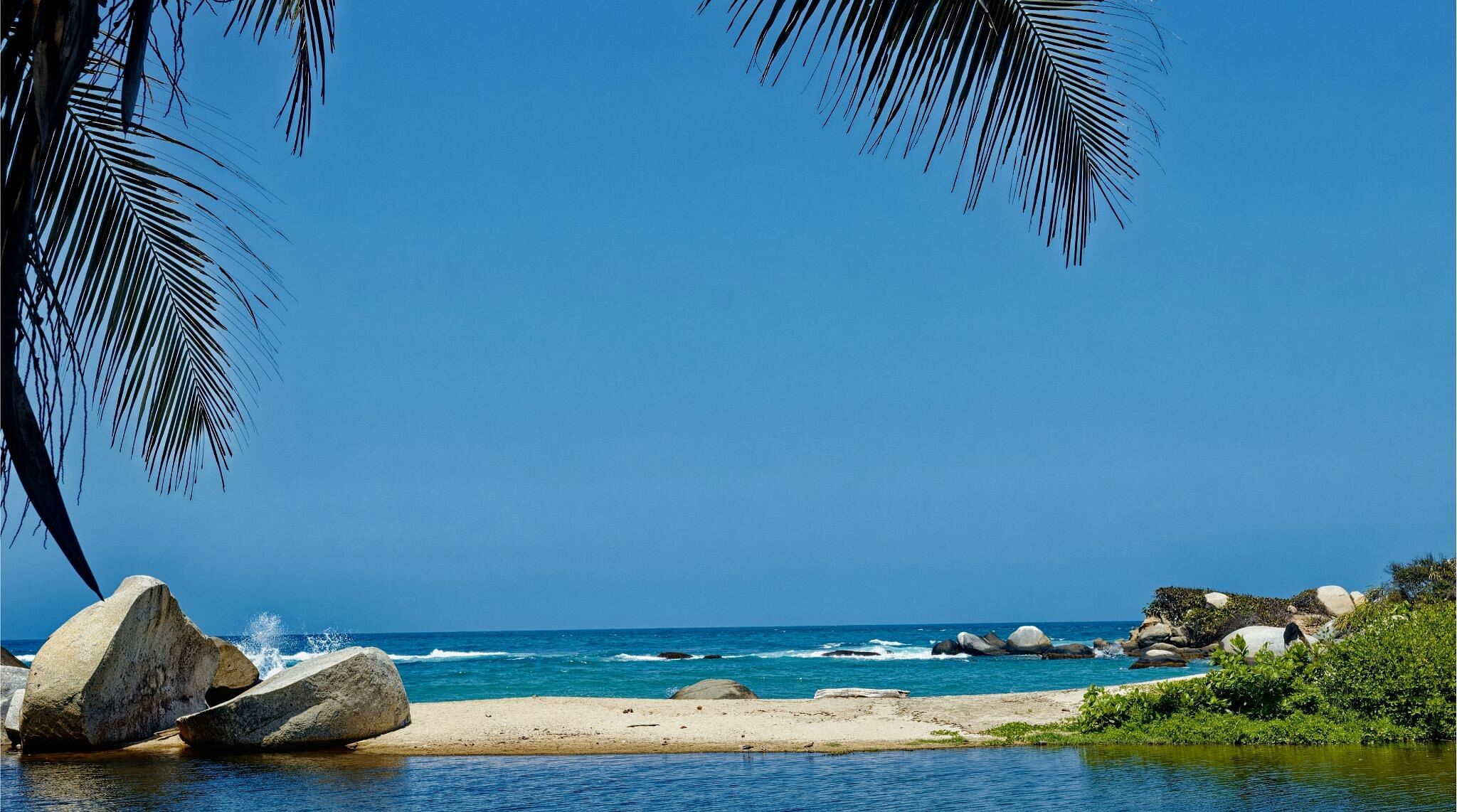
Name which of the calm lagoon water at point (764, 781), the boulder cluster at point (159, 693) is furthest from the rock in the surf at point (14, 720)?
the calm lagoon water at point (764, 781)

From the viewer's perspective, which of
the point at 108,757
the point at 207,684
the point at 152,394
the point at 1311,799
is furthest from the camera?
the point at 207,684

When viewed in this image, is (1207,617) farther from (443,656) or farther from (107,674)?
(107,674)

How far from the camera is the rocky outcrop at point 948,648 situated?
57062 mm

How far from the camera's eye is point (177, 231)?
12.7 feet

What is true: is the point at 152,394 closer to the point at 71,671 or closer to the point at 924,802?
the point at 924,802

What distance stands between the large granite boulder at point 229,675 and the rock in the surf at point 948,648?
4270cm

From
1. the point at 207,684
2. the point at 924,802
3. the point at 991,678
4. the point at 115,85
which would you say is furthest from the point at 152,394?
the point at 991,678

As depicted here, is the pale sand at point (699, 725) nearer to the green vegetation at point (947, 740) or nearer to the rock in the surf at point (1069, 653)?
the green vegetation at point (947, 740)

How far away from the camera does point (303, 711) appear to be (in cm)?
1580

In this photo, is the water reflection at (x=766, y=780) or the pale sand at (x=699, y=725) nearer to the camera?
the water reflection at (x=766, y=780)

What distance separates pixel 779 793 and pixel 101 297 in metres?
9.68

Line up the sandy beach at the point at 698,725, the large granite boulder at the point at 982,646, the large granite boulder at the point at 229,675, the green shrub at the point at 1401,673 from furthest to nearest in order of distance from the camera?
the large granite boulder at the point at 982,646
the large granite boulder at the point at 229,675
the sandy beach at the point at 698,725
the green shrub at the point at 1401,673

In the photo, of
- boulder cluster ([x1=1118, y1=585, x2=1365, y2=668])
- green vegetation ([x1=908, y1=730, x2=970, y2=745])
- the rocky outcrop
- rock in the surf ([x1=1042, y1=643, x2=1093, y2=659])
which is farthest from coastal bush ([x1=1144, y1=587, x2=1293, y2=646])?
green vegetation ([x1=908, y1=730, x2=970, y2=745])

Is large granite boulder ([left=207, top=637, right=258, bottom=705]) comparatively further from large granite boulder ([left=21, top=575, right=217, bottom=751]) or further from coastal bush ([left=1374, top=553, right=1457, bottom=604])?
coastal bush ([left=1374, top=553, right=1457, bottom=604])
